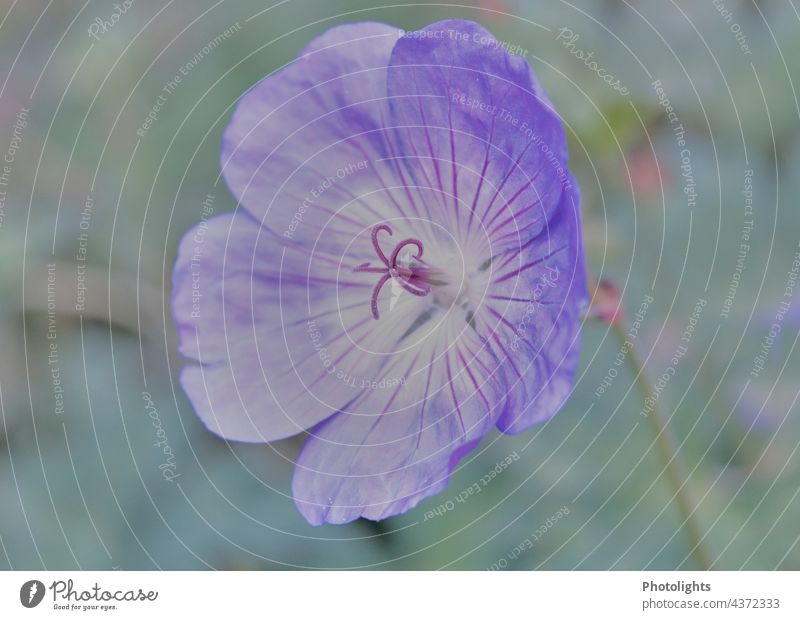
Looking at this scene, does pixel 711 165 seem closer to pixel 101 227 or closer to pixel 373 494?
pixel 373 494

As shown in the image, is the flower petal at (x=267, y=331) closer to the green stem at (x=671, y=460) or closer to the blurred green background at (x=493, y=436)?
the blurred green background at (x=493, y=436)

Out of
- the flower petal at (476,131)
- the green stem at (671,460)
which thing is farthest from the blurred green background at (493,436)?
the flower petal at (476,131)

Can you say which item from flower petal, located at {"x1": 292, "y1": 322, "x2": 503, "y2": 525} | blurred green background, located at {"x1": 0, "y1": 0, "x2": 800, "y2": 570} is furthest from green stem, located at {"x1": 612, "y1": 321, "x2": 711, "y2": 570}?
flower petal, located at {"x1": 292, "y1": 322, "x2": 503, "y2": 525}

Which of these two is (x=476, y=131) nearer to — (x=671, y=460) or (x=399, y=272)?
(x=399, y=272)

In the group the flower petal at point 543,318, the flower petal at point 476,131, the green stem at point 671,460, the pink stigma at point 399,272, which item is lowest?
the green stem at point 671,460

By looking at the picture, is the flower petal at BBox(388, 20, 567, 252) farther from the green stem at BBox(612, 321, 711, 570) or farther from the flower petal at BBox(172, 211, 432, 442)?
the green stem at BBox(612, 321, 711, 570)

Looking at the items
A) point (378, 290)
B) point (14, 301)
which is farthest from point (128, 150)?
point (378, 290)

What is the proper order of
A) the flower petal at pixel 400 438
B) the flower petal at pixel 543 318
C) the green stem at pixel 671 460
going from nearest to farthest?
1. the flower petal at pixel 543 318
2. the flower petal at pixel 400 438
3. the green stem at pixel 671 460
